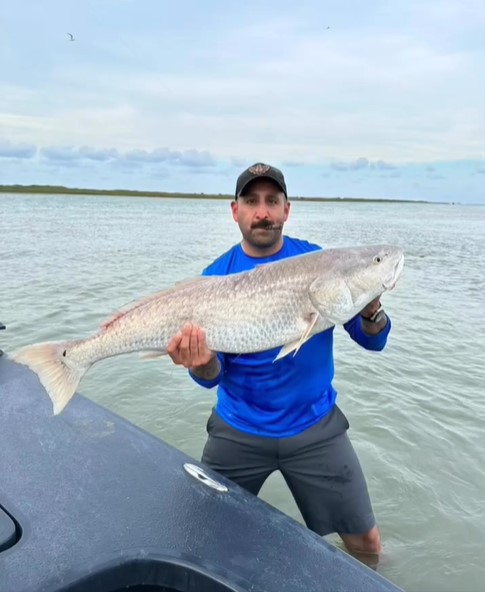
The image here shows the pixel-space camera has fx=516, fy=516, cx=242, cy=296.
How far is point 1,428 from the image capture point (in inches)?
124

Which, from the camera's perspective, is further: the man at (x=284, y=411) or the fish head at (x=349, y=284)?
the man at (x=284, y=411)

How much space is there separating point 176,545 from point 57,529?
21.1 inches

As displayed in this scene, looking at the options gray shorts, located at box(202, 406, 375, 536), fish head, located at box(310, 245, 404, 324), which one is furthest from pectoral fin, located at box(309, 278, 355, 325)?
gray shorts, located at box(202, 406, 375, 536)

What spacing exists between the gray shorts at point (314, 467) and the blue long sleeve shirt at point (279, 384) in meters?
0.08

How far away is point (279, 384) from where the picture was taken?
336cm

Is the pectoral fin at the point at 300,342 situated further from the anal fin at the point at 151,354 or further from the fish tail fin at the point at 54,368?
the fish tail fin at the point at 54,368

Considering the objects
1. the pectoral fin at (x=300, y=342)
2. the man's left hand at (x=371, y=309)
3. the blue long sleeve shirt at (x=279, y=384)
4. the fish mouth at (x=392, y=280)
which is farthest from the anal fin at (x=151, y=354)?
the fish mouth at (x=392, y=280)

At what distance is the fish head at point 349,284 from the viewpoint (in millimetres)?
3104

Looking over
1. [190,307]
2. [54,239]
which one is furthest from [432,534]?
[54,239]

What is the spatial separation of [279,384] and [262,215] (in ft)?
3.64

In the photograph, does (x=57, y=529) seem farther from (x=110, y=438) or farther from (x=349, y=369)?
(x=349, y=369)

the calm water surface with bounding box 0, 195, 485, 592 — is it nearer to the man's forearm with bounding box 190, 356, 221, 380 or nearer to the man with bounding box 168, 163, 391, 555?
the man with bounding box 168, 163, 391, 555

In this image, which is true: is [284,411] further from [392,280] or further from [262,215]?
[262,215]

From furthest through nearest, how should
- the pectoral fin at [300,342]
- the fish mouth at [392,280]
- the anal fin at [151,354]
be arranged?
the anal fin at [151,354], the fish mouth at [392,280], the pectoral fin at [300,342]
